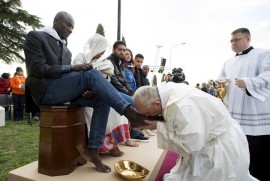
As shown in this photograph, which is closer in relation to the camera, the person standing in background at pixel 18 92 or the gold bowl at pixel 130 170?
the gold bowl at pixel 130 170

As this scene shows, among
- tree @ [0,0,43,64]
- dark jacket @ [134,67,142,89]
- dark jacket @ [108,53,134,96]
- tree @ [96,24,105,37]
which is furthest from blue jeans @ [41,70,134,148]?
tree @ [0,0,43,64]

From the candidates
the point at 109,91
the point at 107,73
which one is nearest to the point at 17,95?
the point at 107,73

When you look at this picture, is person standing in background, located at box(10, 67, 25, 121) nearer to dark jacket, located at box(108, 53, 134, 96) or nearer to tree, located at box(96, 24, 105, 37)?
tree, located at box(96, 24, 105, 37)

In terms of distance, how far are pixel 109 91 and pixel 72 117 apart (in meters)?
0.53

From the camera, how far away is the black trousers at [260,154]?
3.70m

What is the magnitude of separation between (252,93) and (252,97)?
17 centimetres

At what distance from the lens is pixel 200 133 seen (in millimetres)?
1919

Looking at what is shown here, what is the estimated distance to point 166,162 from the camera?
3799mm

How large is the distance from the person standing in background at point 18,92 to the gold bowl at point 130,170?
6939mm

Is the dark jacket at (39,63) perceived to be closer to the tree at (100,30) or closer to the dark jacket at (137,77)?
the dark jacket at (137,77)

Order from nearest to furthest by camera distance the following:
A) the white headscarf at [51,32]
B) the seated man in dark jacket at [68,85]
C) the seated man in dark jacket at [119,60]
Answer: the seated man in dark jacket at [68,85]
the white headscarf at [51,32]
the seated man in dark jacket at [119,60]

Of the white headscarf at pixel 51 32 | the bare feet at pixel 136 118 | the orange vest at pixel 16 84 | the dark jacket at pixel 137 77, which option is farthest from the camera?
the orange vest at pixel 16 84

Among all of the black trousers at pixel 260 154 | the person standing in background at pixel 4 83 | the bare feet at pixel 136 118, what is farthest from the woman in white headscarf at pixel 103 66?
the person standing in background at pixel 4 83

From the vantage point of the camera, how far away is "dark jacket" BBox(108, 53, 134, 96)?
3633mm
